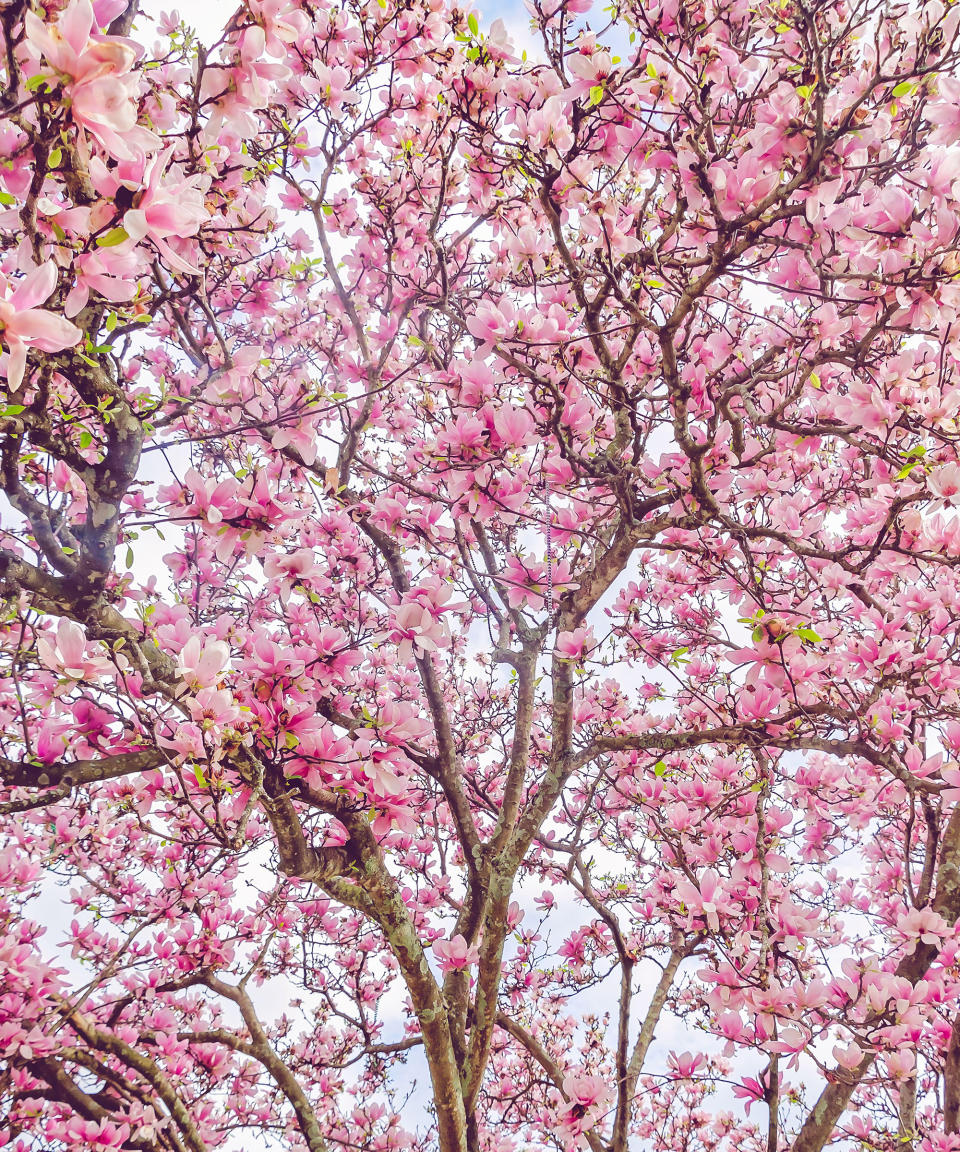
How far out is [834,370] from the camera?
3920mm

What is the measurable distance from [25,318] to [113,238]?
0.68ft

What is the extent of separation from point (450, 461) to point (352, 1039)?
5.84m

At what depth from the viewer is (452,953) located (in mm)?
3289

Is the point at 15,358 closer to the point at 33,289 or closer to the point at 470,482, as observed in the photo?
the point at 33,289

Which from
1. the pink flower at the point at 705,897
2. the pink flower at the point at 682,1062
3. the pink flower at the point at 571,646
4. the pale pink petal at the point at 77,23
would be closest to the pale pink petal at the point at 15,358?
the pale pink petal at the point at 77,23

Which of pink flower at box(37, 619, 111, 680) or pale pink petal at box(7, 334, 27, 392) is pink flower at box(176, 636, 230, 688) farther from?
pale pink petal at box(7, 334, 27, 392)

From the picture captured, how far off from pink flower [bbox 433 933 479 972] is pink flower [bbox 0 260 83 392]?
3099 mm

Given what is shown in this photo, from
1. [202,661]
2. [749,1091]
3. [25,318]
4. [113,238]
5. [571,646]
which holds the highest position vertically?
[571,646]

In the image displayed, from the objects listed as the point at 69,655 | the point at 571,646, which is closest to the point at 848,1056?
the point at 571,646

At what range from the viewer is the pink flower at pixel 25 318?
40.7 inches

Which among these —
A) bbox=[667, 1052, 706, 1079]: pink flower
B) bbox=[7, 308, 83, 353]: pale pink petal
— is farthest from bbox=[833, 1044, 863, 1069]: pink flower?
bbox=[7, 308, 83, 353]: pale pink petal

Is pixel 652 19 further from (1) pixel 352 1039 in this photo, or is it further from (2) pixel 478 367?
(1) pixel 352 1039

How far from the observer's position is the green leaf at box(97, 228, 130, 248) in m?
1.13

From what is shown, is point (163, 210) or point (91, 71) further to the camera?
point (163, 210)
